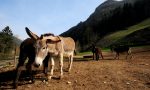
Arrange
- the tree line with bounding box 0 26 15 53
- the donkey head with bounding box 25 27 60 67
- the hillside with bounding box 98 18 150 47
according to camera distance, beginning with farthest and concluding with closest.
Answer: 1. the hillside with bounding box 98 18 150 47
2. the tree line with bounding box 0 26 15 53
3. the donkey head with bounding box 25 27 60 67

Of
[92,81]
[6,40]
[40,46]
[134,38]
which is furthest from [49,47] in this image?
[134,38]

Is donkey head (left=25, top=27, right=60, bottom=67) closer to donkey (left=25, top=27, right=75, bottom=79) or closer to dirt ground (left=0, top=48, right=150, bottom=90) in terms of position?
donkey (left=25, top=27, right=75, bottom=79)

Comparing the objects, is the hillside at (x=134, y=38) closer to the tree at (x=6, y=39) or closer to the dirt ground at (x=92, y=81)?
the tree at (x=6, y=39)

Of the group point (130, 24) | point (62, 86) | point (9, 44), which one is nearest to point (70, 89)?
point (62, 86)

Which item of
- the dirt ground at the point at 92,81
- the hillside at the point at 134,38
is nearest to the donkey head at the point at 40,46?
the dirt ground at the point at 92,81

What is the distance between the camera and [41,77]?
17438 mm

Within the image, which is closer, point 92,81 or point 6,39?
point 92,81

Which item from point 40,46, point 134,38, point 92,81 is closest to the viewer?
point 40,46

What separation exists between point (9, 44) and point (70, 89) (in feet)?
225

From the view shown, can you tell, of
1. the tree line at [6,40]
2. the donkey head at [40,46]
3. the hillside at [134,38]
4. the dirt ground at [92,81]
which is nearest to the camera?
the donkey head at [40,46]

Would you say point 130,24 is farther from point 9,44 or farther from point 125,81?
point 125,81

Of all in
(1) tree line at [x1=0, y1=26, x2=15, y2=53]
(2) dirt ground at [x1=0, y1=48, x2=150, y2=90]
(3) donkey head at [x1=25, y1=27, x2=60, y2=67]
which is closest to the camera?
(3) donkey head at [x1=25, y1=27, x2=60, y2=67]

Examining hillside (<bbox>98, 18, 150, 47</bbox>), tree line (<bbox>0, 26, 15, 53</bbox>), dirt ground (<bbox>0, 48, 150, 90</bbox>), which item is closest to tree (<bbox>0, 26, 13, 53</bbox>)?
tree line (<bbox>0, 26, 15, 53</bbox>)

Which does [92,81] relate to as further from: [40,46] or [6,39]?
[6,39]
